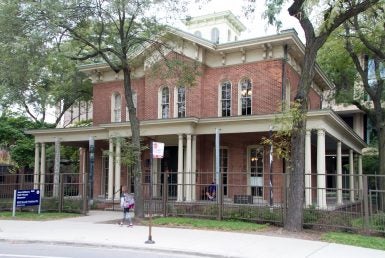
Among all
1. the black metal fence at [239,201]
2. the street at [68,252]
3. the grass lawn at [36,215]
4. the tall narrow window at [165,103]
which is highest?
the tall narrow window at [165,103]

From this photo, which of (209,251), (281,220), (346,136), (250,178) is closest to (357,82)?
(346,136)

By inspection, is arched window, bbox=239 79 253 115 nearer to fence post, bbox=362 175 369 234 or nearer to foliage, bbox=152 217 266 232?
foliage, bbox=152 217 266 232

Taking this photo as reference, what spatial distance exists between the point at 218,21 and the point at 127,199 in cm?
3138

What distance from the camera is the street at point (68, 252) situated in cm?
1104

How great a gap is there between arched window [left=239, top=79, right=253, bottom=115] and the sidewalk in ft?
31.3

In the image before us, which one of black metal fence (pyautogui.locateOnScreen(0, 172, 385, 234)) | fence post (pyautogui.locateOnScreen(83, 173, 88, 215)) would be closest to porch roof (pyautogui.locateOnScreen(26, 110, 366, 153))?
black metal fence (pyautogui.locateOnScreen(0, 172, 385, 234))

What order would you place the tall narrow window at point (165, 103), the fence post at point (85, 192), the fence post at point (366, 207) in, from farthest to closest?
the tall narrow window at point (165, 103), the fence post at point (85, 192), the fence post at point (366, 207)

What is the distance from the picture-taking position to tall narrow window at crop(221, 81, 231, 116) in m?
24.2

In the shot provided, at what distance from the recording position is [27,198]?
818 inches

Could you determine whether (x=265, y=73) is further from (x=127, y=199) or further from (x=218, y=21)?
(x=218, y=21)

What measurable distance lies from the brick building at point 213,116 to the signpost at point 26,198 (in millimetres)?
3876

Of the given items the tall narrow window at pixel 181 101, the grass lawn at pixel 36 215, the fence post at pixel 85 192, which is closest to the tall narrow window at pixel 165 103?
the tall narrow window at pixel 181 101

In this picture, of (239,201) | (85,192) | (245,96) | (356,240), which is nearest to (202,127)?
(245,96)

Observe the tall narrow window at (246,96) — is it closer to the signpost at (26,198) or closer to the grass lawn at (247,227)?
the grass lawn at (247,227)
